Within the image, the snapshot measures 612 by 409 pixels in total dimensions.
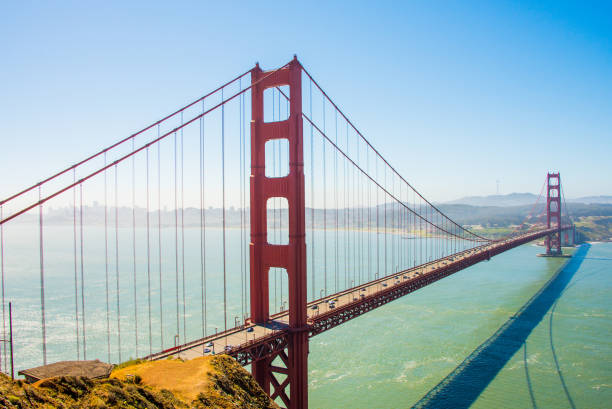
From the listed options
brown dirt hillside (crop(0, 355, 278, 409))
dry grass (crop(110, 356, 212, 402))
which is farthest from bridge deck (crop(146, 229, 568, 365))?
brown dirt hillside (crop(0, 355, 278, 409))

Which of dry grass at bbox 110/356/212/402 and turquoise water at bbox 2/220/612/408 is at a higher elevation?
dry grass at bbox 110/356/212/402

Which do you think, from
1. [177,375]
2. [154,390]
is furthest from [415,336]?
[154,390]

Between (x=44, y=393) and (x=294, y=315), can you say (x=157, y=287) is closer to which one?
(x=294, y=315)

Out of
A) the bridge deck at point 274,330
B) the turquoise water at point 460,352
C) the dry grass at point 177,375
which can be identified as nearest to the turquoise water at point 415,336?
the turquoise water at point 460,352

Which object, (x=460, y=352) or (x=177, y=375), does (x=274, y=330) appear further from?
(x=460, y=352)

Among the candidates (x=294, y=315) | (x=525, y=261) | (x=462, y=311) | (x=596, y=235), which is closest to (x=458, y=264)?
(x=462, y=311)

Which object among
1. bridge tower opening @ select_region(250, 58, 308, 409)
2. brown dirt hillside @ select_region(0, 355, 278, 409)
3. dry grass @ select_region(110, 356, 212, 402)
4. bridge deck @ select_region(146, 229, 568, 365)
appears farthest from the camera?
bridge tower opening @ select_region(250, 58, 308, 409)

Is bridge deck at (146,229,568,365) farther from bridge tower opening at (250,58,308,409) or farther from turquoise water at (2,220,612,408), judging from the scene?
turquoise water at (2,220,612,408)

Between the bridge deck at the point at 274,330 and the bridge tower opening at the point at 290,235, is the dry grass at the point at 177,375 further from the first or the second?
the bridge tower opening at the point at 290,235

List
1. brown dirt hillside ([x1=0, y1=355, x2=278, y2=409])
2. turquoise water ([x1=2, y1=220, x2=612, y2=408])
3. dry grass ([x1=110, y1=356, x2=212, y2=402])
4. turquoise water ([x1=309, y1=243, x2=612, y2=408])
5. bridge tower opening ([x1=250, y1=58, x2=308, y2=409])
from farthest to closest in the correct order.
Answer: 1. turquoise water ([x1=2, y1=220, x2=612, y2=408])
2. turquoise water ([x1=309, y1=243, x2=612, y2=408])
3. bridge tower opening ([x1=250, y1=58, x2=308, y2=409])
4. dry grass ([x1=110, y1=356, x2=212, y2=402])
5. brown dirt hillside ([x1=0, y1=355, x2=278, y2=409])
